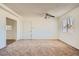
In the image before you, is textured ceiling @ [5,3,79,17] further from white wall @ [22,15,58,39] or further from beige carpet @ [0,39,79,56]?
white wall @ [22,15,58,39]

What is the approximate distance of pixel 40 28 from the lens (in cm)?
1172

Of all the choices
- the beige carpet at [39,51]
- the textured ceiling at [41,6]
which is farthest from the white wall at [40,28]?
the beige carpet at [39,51]

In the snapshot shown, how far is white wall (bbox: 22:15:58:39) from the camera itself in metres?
11.6

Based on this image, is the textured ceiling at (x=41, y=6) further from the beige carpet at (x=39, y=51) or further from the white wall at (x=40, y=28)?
the white wall at (x=40, y=28)

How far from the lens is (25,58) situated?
10.7 ft

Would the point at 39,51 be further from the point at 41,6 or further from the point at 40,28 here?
the point at 40,28

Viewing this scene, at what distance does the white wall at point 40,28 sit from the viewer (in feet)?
38.1

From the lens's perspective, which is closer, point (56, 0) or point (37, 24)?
point (56, 0)

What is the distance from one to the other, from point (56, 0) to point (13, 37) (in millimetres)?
8574

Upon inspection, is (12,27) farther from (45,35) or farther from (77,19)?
(77,19)

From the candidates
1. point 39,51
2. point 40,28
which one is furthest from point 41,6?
point 40,28

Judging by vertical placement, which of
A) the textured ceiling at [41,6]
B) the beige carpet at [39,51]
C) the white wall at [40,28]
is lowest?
the beige carpet at [39,51]

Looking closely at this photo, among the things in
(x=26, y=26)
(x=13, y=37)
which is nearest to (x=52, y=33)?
(x=26, y=26)

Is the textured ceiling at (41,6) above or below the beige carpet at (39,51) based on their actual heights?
above
